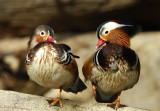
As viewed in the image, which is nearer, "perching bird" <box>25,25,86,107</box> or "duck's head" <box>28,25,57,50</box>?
"perching bird" <box>25,25,86,107</box>

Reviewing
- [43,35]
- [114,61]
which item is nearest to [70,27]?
[43,35]

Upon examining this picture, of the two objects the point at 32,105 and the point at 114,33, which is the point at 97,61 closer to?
the point at 114,33

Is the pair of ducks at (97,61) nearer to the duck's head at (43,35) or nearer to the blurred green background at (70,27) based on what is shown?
the duck's head at (43,35)

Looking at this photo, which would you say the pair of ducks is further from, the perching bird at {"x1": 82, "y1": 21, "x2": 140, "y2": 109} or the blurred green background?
the blurred green background

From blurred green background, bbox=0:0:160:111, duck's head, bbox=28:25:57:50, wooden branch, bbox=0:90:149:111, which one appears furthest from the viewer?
blurred green background, bbox=0:0:160:111

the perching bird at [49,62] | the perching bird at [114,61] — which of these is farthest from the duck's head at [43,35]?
the perching bird at [114,61]

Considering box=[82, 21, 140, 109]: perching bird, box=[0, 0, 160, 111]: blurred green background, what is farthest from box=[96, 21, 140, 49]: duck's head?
box=[0, 0, 160, 111]: blurred green background

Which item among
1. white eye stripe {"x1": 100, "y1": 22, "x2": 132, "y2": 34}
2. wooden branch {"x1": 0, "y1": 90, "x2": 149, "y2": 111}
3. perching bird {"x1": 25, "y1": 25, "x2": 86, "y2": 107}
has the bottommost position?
wooden branch {"x1": 0, "y1": 90, "x2": 149, "y2": 111}
